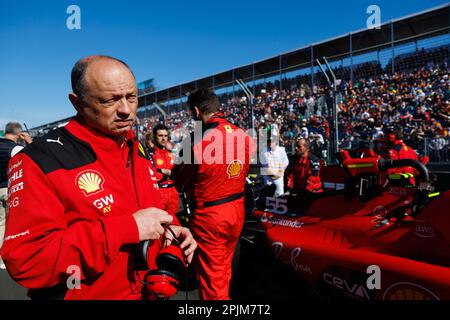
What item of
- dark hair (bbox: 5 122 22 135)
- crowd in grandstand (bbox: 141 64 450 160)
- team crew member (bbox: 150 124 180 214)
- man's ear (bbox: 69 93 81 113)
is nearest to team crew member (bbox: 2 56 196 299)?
man's ear (bbox: 69 93 81 113)

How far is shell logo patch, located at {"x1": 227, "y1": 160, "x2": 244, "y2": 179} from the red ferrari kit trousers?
0.24 meters

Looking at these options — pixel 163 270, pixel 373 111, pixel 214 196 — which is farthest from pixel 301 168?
pixel 373 111

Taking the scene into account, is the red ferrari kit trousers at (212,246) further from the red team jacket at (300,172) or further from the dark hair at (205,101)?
the red team jacket at (300,172)

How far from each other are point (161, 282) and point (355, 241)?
170cm

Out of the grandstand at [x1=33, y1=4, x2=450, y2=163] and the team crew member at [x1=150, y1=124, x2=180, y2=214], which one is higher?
the grandstand at [x1=33, y1=4, x2=450, y2=163]

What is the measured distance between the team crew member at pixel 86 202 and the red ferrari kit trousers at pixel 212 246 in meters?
1.23

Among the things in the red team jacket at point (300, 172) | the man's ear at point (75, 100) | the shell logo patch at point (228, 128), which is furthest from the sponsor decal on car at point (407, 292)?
the red team jacket at point (300, 172)

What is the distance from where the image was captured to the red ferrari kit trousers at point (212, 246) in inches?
98.5

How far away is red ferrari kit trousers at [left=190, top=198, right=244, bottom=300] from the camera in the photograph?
2.50 meters

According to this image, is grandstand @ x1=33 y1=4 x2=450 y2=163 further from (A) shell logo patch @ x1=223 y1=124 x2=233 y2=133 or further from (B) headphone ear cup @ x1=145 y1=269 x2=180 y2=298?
(B) headphone ear cup @ x1=145 y1=269 x2=180 y2=298

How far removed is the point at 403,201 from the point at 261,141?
18.7ft

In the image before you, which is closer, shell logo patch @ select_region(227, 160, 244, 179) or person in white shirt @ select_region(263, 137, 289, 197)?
shell logo patch @ select_region(227, 160, 244, 179)
